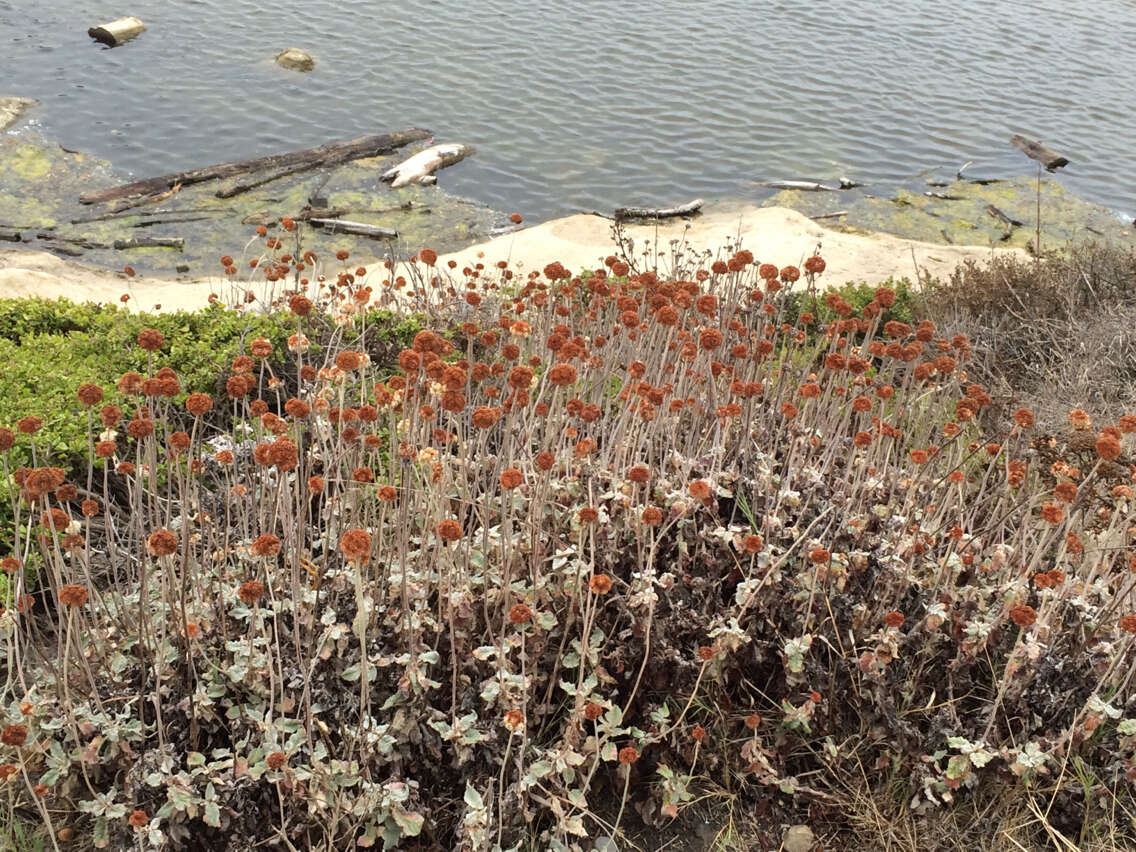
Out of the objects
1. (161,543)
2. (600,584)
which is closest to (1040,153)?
(600,584)

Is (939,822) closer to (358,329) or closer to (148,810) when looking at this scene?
(148,810)

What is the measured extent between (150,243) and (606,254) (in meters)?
5.52

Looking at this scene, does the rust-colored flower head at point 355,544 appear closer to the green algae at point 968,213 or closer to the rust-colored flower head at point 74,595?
the rust-colored flower head at point 74,595

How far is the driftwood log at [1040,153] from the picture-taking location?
16109 mm

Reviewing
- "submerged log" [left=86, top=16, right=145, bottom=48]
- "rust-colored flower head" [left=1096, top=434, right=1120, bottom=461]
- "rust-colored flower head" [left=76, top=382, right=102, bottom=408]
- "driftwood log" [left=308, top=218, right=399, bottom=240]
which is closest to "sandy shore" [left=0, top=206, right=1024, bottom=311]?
"driftwood log" [left=308, top=218, right=399, bottom=240]

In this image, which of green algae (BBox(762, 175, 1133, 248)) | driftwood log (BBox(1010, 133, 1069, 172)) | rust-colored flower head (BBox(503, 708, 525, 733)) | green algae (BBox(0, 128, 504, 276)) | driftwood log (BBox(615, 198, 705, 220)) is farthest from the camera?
driftwood log (BBox(1010, 133, 1069, 172))

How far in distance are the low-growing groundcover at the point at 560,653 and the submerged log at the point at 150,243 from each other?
8082 millimetres

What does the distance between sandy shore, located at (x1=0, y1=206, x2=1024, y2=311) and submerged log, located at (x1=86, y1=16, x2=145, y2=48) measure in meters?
8.05

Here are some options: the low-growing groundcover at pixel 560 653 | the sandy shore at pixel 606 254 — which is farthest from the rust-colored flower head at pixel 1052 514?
the sandy shore at pixel 606 254

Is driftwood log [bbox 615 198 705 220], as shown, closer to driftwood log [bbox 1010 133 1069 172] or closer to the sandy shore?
the sandy shore

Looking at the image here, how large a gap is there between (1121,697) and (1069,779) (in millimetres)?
427

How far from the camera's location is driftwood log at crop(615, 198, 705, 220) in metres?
13.3

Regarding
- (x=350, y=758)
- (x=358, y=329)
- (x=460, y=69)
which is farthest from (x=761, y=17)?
(x=350, y=758)

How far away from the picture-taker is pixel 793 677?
3.46 metres
